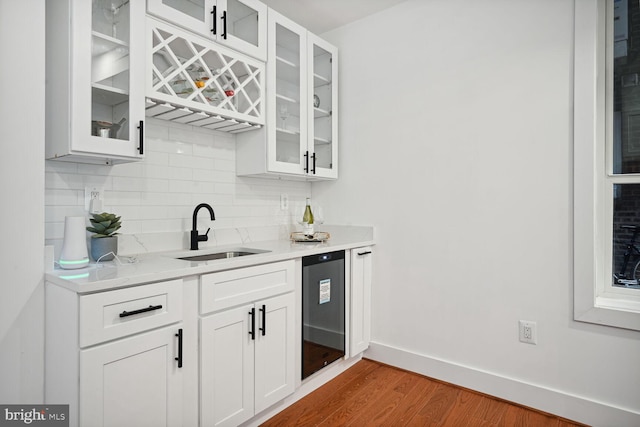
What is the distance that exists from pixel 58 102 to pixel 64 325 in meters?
0.93

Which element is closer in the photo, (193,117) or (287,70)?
(193,117)

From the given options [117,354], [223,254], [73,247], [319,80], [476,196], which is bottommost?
[117,354]

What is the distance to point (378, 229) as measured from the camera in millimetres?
2779

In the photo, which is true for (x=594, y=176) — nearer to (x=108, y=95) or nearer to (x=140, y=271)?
(x=140, y=271)

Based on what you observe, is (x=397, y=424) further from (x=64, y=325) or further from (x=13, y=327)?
(x=13, y=327)

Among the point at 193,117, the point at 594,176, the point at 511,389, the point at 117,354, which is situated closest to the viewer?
the point at 117,354

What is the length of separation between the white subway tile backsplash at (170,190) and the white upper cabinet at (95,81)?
0.16 metres

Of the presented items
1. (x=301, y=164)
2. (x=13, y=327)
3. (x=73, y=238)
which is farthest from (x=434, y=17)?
(x=13, y=327)

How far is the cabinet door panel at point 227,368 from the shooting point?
1637 millimetres

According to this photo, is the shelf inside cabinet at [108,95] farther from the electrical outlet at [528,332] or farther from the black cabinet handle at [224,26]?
the electrical outlet at [528,332]

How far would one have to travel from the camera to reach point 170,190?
2.16 m

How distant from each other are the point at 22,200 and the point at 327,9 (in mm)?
2298

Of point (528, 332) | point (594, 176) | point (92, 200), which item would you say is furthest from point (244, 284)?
point (594, 176)

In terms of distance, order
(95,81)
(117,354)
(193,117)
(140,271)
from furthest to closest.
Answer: (193,117) < (95,81) < (140,271) < (117,354)
